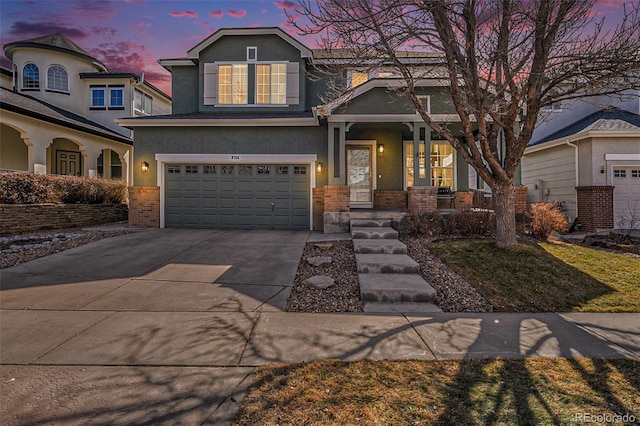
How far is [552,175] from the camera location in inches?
552

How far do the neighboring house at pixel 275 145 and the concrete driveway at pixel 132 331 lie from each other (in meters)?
3.74

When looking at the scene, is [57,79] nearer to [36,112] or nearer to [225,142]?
[36,112]

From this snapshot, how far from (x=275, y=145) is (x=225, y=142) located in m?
1.82

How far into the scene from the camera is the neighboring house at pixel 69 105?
14164mm

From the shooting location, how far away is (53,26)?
17.7 m

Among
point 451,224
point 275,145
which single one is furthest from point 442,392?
point 275,145

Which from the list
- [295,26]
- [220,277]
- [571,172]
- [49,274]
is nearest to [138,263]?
[49,274]

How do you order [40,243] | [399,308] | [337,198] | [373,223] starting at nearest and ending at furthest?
[399,308] < [40,243] < [373,223] < [337,198]

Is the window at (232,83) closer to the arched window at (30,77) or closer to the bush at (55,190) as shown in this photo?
the bush at (55,190)

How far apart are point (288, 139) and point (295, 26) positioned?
5303 millimetres

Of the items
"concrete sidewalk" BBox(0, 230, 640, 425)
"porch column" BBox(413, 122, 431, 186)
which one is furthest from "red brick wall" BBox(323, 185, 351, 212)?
"concrete sidewalk" BBox(0, 230, 640, 425)

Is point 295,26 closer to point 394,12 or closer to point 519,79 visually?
point 394,12

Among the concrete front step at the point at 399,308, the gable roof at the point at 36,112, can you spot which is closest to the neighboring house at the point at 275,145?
the gable roof at the point at 36,112

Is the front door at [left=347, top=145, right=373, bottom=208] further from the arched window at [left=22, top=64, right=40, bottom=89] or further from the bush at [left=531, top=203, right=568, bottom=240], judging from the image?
the arched window at [left=22, top=64, right=40, bottom=89]
